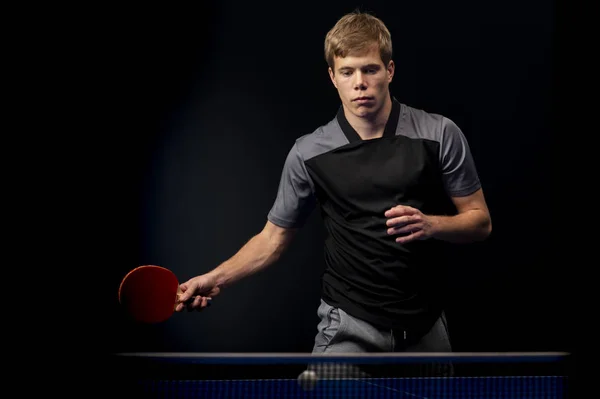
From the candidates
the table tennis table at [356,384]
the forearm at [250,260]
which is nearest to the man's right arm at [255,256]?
the forearm at [250,260]

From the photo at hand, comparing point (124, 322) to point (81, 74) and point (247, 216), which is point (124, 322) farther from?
point (81, 74)

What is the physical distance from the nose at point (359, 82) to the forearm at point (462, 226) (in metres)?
0.62

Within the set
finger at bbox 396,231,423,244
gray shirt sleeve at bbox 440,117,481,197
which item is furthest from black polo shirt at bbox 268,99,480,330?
finger at bbox 396,231,423,244

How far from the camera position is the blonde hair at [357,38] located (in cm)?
309

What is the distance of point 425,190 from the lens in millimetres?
2918

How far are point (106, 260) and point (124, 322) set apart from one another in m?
0.31

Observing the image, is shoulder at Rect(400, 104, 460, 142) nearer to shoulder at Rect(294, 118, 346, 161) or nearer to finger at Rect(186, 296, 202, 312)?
shoulder at Rect(294, 118, 346, 161)

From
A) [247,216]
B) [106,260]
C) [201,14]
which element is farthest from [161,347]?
[201,14]

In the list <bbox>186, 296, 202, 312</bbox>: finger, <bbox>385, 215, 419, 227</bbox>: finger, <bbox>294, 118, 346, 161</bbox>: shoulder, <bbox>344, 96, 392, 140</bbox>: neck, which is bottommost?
<bbox>186, 296, 202, 312</bbox>: finger

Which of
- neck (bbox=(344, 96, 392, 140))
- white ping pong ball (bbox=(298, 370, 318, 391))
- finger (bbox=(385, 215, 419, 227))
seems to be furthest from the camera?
neck (bbox=(344, 96, 392, 140))

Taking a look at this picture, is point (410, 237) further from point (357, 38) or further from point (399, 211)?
point (357, 38)

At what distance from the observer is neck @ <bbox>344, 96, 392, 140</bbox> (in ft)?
10.1

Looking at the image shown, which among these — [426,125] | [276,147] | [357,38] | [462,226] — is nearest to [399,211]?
[462,226]

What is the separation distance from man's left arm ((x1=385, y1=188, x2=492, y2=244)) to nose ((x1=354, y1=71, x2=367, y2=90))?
0.55 metres
